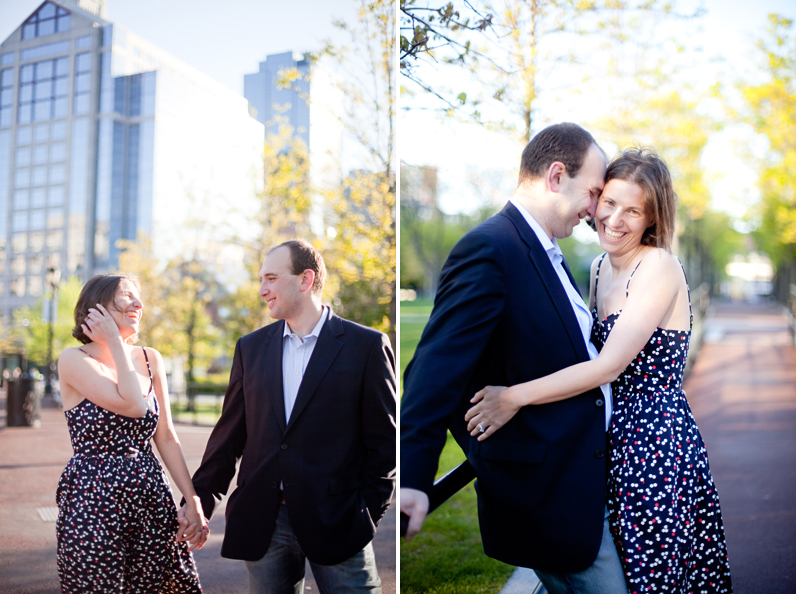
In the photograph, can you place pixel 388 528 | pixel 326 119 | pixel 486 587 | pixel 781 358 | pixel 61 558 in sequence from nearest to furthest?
pixel 61 558 < pixel 388 528 < pixel 486 587 < pixel 326 119 < pixel 781 358

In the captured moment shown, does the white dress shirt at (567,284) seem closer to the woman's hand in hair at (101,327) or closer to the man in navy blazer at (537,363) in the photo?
the man in navy blazer at (537,363)

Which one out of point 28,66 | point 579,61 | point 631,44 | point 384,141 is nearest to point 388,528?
point 384,141

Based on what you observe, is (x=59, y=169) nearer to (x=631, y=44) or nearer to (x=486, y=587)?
(x=486, y=587)

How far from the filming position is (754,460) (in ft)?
A: 17.6

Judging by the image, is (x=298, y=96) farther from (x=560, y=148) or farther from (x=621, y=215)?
(x=621, y=215)

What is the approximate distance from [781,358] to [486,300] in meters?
8.35

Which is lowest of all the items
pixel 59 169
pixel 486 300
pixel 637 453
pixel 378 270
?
pixel 637 453

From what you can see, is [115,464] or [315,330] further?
[315,330]

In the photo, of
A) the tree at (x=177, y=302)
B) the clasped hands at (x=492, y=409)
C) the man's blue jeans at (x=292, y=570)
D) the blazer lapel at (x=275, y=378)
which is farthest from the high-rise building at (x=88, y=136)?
the clasped hands at (x=492, y=409)

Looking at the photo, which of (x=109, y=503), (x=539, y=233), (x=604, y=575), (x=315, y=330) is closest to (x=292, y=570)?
(x=109, y=503)

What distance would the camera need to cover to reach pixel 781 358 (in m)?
8.61

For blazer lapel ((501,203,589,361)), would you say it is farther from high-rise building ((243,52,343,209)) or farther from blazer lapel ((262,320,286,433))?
high-rise building ((243,52,343,209))

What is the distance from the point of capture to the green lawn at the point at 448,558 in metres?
3.66

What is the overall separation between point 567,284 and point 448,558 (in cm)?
238
